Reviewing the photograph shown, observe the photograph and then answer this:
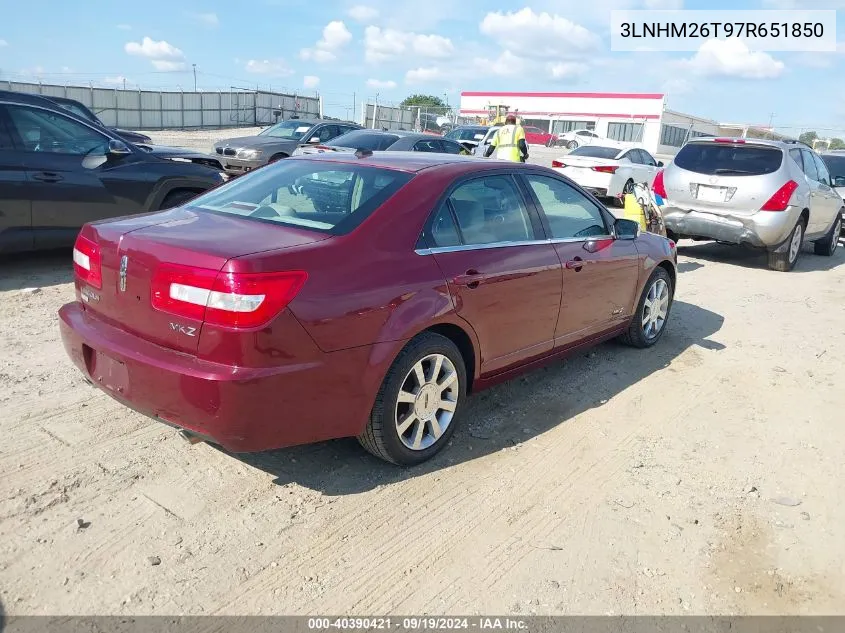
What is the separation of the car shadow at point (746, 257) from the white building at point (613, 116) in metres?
40.2

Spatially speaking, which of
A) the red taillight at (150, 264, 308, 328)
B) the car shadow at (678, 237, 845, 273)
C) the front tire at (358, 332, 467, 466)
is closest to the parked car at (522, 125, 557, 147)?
the car shadow at (678, 237, 845, 273)

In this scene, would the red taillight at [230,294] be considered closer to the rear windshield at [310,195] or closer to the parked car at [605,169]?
the rear windshield at [310,195]

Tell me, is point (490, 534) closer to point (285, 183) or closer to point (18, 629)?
point (18, 629)

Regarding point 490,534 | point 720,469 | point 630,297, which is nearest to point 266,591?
point 490,534

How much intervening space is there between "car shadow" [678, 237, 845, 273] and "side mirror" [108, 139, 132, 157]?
716 cm

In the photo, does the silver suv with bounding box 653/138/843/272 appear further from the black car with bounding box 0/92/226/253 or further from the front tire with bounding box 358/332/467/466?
the front tire with bounding box 358/332/467/466

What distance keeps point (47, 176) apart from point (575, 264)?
5178 millimetres

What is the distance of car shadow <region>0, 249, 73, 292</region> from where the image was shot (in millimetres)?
6508

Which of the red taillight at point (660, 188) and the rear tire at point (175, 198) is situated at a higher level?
the red taillight at point (660, 188)

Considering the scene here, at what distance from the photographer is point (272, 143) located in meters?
15.8

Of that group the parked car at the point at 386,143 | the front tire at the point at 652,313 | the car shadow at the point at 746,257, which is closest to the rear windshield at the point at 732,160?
the car shadow at the point at 746,257

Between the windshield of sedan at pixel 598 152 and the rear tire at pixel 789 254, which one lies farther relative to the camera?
the windshield of sedan at pixel 598 152

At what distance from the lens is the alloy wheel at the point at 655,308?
18.5 feet

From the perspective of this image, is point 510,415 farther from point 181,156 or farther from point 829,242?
point 829,242
